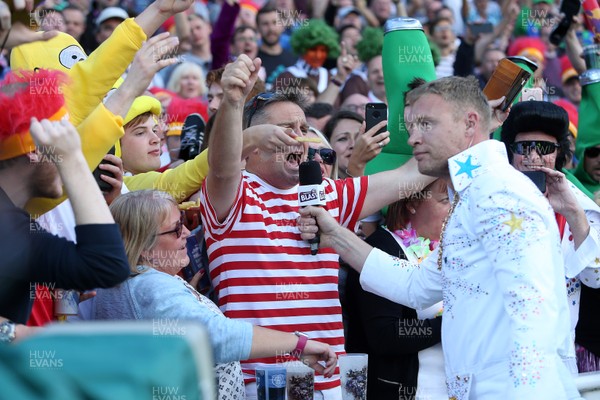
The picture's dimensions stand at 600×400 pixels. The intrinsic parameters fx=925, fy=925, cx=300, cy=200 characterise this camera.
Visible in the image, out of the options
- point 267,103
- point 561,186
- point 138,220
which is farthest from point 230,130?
point 561,186

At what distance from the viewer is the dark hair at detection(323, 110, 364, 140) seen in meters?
6.23

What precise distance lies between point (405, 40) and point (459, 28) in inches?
285

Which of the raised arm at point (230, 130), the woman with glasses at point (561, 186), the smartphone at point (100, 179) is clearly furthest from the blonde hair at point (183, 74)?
the raised arm at point (230, 130)

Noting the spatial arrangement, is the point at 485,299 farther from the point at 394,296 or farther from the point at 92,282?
the point at 92,282

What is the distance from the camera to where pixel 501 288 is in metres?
3.22

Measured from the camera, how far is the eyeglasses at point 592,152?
566cm

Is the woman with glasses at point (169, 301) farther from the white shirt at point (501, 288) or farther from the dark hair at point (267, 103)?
the dark hair at point (267, 103)

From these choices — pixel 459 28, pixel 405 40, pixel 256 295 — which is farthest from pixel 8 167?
pixel 459 28

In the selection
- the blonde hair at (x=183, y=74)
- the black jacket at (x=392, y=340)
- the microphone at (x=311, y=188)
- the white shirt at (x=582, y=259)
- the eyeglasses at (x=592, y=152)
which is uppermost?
the blonde hair at (x=183, y=74)

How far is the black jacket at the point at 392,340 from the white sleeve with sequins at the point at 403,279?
1.11ft

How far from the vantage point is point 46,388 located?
4.95 ft

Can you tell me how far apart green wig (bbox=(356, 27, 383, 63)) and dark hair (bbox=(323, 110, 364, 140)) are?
10.7 ft

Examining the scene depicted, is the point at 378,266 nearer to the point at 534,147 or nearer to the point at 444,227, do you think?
the point at 444,227

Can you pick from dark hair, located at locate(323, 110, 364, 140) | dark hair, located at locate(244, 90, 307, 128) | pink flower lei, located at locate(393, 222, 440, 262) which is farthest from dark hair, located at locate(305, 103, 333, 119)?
pink flower lei, located at locate(393, 222, 440, 262)
